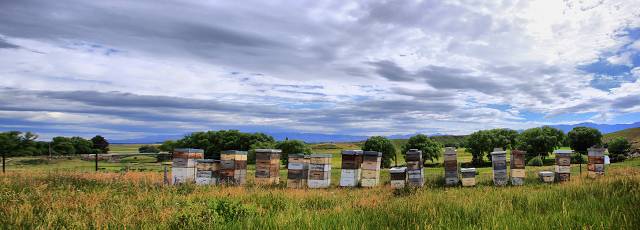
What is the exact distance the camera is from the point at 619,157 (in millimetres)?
51438

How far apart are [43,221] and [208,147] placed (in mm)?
113288

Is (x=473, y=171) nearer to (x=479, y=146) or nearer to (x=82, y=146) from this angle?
(x=479, y=146)

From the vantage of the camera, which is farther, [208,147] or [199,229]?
[208,147]

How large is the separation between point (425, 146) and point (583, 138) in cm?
2556

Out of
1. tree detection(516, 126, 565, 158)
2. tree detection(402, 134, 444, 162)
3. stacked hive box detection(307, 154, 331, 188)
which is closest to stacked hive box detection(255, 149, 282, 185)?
stacked hive box detection(307, 154, 331, 188)

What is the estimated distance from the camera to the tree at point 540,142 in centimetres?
7325

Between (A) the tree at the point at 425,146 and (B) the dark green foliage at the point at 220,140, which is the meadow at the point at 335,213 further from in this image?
(B) the dark green foliage at the point at 220,140

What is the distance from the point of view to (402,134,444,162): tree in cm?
8000

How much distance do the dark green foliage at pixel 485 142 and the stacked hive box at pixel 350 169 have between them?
202 ft

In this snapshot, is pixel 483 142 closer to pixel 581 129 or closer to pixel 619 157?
pixel 581 129

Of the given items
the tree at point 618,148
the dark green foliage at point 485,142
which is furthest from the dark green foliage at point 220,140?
the tree at point 618,148

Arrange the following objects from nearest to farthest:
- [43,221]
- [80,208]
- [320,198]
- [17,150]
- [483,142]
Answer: [43,221]
[80,208]
[320,198]
[483,142]
[17,150]

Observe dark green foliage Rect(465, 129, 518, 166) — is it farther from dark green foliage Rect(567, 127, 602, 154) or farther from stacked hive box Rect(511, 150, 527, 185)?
stacked hive box Rect(511, 150, 527, 185)

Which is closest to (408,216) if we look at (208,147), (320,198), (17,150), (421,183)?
(320,198)
